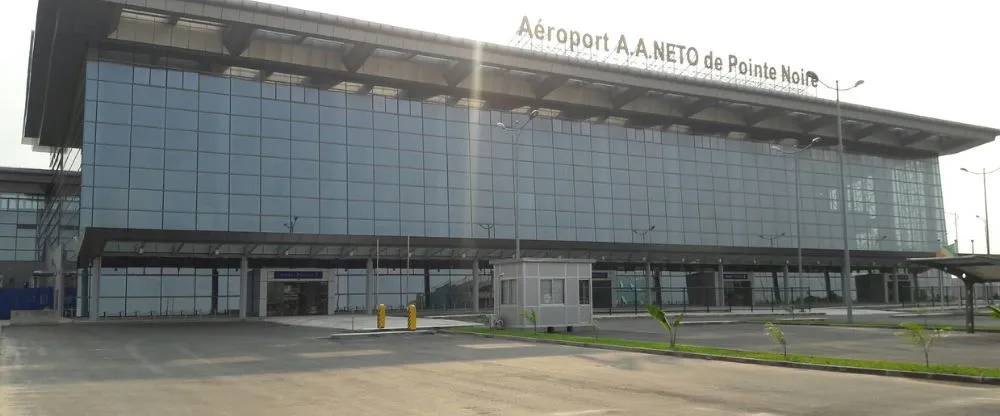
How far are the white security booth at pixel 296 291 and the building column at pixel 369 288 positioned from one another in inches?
91.3

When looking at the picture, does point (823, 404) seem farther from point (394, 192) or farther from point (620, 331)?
point (394, 192)

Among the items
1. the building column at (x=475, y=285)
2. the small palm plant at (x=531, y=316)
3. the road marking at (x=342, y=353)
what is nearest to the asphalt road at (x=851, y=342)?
the small palm plant at (x=531, y=316)

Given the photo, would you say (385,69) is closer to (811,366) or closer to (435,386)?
(811,366)

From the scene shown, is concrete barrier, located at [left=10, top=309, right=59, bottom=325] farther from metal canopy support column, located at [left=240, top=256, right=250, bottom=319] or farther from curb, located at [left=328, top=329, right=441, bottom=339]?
curb, located at [left=328, top=329, right=441, bottom=339]

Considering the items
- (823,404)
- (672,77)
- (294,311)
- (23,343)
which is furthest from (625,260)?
(823,404)

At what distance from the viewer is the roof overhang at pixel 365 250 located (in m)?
47.4

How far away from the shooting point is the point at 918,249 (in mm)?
83500

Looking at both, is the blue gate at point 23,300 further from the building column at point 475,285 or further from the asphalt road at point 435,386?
the asphalt road at point 435,386

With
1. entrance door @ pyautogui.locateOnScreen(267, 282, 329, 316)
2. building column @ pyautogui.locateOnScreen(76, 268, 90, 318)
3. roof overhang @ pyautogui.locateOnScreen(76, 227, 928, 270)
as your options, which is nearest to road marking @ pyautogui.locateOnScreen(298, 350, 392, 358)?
roof overhang @ pyautogui.locateOnScreen(76, 227, 928, 270)

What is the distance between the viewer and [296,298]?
54.2 m

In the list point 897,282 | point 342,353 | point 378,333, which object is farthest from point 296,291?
point 897,282

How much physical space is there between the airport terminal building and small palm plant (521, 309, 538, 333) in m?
16.6

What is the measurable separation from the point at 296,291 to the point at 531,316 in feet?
92.2

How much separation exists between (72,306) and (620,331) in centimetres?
3831
